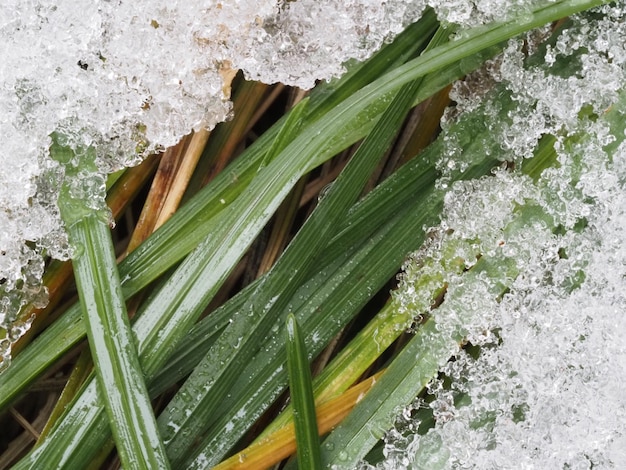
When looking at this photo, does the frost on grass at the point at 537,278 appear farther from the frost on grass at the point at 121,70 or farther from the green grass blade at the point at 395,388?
the frost on grass at the point at 121,70

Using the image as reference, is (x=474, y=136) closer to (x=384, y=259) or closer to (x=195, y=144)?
(x=384, y=259)

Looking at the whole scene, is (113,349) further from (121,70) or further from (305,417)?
(121,70)

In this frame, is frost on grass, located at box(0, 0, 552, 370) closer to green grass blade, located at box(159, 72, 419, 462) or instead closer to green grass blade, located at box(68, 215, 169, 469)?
green grass blade, located at box(68, 215, 169, 469)

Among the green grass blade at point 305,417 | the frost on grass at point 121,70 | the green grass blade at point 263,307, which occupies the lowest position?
the green grass blade at point 305,417

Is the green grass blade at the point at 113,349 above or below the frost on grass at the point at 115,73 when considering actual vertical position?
below

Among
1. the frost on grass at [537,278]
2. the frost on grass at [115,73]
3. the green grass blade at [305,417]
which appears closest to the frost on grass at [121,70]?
the frost on grass at [115,73]
